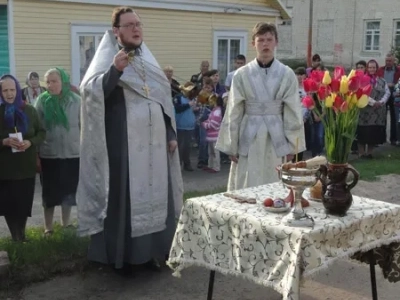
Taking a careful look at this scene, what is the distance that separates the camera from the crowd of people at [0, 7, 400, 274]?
4695 mm

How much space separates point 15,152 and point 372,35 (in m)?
29.8

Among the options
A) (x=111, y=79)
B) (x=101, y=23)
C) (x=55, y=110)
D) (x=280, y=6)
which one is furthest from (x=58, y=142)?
(x=280, y=6)

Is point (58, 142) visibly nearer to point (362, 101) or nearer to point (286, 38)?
point (362, 101)

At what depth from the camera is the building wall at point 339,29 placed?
3147cm

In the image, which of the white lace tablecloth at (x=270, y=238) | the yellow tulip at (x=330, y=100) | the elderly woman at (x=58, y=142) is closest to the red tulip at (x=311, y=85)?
the yellow tulip at (x=330, y=100)

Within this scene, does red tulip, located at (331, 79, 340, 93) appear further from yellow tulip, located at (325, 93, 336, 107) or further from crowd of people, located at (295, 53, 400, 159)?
crowd of people, located at (295, 53, 400, 159)

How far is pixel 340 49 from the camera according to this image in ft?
110

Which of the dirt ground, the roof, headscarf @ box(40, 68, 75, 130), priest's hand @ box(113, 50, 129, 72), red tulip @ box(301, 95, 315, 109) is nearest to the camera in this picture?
red tulip @ box(301, 95, 315, 109)

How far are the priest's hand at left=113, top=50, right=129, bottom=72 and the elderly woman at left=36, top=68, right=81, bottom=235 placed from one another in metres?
1.56

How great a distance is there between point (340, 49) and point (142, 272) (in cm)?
3048

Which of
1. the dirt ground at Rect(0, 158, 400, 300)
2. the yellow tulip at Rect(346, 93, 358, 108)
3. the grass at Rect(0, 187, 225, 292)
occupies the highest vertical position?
the yellow tulip at Rect(346, 93, 358, 108)

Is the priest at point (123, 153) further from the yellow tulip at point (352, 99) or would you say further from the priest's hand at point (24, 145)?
the yellow tulip at point (352, 99)

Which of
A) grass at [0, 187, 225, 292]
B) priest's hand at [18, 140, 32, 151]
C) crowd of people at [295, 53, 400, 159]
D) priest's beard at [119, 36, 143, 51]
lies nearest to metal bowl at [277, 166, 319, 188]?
priest's beard at [119, 36, 143, 51]

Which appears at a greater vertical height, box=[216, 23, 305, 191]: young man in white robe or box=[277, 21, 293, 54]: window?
box=[277, 21, 293, 54]: window
